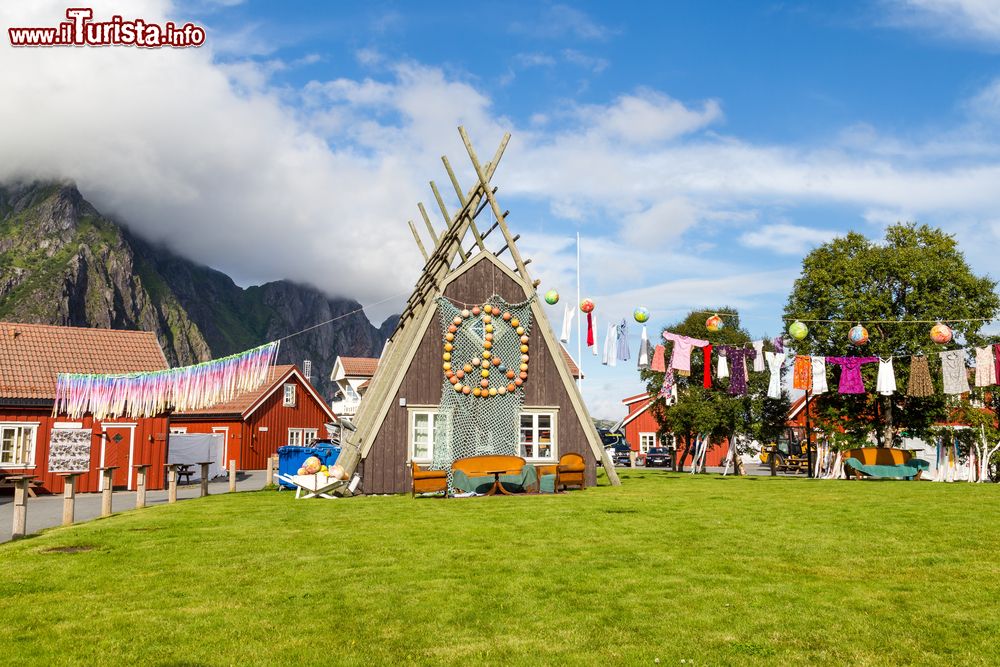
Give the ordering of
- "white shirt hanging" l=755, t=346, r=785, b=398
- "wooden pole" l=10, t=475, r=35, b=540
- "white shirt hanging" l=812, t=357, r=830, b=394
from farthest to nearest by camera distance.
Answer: "white shirt hanging" l=755, t=346, r=785, b=398
"white shirt hanging" l=812, t=357, r=830, b=394
"wooden pole" l=10, t=475, r=35, b=540

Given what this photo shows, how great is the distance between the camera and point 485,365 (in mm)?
20812

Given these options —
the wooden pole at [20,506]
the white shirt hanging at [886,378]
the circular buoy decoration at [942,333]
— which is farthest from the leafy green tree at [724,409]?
the wooden pole at [20,506]

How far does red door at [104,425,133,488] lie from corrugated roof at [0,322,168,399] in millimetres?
2036

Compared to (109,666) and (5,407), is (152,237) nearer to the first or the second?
(5,407)

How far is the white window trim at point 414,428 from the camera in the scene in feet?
66.0

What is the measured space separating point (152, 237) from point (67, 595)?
203 meters

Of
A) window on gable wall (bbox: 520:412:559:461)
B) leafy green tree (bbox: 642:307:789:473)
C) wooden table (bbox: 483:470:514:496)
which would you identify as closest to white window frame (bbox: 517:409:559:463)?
window on gable wall (bbox: 520:412:559:461)

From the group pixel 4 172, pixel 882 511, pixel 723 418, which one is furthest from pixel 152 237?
pixel 882 511

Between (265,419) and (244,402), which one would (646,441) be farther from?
(244,402)

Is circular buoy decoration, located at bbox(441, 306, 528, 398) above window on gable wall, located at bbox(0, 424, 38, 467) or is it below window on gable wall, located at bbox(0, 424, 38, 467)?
above

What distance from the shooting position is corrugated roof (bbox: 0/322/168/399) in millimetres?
23750

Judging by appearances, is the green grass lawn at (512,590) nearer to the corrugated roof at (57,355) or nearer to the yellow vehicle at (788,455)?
the corrugated roof at (57,355)

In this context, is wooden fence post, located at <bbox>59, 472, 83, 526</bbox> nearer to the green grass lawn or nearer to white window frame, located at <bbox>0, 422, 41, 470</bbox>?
the green grass lawn

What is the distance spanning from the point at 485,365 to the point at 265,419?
2694cm
